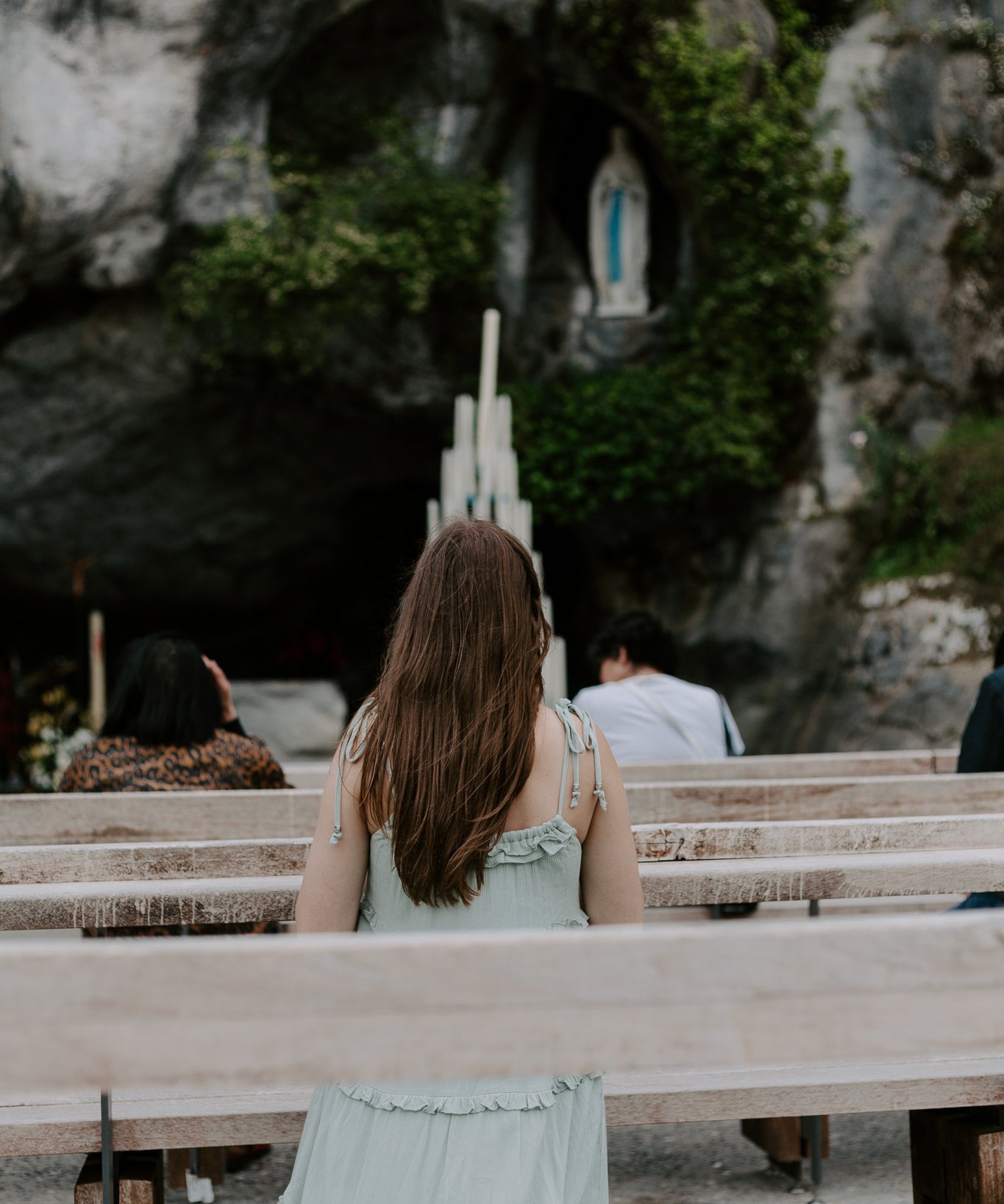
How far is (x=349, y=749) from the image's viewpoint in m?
1.59

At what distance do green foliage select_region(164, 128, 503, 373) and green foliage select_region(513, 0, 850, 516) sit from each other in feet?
4.06

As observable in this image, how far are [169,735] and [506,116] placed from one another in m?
7.14

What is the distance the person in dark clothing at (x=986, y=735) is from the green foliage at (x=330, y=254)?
18.4 ft

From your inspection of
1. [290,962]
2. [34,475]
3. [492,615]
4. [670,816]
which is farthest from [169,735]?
[34,475]

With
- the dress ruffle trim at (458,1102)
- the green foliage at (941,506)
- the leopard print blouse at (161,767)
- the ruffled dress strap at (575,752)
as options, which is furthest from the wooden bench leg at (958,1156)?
the green foliage at (941,506)

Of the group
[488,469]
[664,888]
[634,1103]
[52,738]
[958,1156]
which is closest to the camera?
[664,888]

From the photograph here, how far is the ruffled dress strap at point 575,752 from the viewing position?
1588 mm

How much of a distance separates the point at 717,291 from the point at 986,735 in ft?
19.7

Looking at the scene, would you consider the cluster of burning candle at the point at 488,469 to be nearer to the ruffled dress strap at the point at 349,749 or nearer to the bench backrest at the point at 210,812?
the bench backrest at the point at 210,812

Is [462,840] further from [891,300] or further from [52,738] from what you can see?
[891,300]

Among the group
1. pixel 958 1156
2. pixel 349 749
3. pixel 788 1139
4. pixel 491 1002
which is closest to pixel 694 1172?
pixel 788 1139

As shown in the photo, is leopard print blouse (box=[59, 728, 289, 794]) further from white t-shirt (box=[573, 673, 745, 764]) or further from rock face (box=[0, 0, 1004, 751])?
rock face (box=[0, 0, 1004, 751])

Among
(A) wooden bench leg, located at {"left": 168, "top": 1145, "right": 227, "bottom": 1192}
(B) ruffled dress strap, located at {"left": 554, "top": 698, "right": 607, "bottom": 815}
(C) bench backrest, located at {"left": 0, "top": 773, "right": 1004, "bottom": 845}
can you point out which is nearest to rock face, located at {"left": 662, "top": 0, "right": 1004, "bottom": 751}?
(C) bench backrest, located at {"left": 0, "top": 773, "right": 1004, "bottom": 845}

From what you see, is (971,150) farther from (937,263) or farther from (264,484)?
(264,484)
